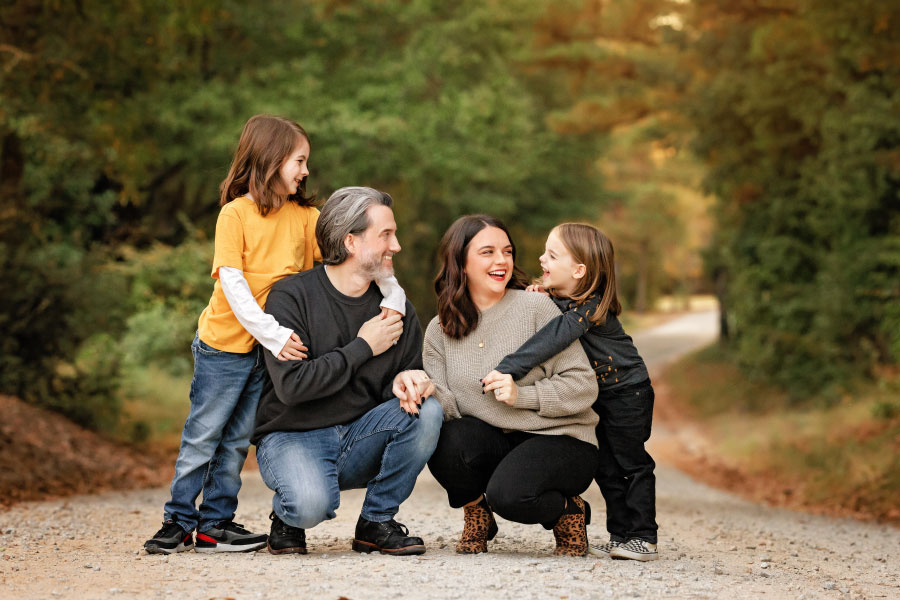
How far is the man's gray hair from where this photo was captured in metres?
4.83

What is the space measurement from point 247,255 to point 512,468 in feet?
5.20

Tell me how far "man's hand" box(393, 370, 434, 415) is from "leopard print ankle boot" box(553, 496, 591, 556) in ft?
2.93

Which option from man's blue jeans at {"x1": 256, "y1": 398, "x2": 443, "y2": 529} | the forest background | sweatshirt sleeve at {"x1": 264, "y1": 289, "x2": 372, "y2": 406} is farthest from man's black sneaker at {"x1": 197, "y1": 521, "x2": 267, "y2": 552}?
the forest background

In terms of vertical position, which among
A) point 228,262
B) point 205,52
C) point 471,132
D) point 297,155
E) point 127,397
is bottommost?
point 127,397

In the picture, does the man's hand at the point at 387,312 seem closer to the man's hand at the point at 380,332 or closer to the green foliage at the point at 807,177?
the man's hand at the point at 380,332

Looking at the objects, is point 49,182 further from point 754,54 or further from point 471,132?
point 754,54

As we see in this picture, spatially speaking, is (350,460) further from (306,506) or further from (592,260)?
(592,260)

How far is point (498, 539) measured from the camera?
586 centimetres

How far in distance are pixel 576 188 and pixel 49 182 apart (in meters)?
16.5

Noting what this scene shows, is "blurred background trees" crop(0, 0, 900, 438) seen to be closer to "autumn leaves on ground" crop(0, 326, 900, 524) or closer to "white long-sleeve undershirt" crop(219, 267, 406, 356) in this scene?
"autumn leaves on ground" crop(0, 326, 900, 524)

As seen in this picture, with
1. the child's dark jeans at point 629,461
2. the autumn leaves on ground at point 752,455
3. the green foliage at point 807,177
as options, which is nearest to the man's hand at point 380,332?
the child's dark jeans at point 629,461

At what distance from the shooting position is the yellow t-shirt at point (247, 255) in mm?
4777

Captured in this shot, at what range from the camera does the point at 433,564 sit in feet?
14.8

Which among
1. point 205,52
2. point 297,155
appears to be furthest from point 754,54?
point 297,155
